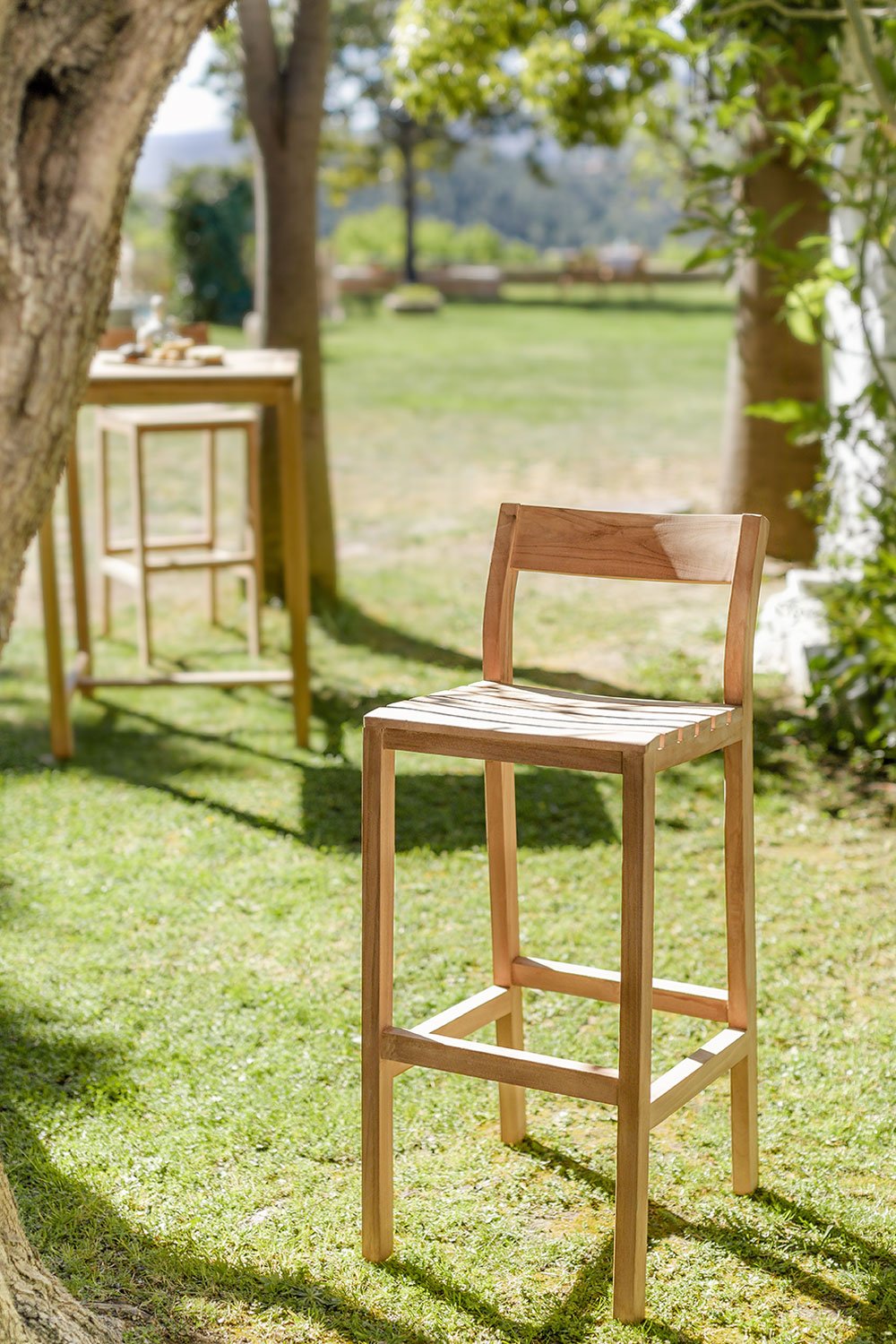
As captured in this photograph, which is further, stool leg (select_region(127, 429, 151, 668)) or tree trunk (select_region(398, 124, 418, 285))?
tree trunk (select_region(398, 124, 418, 285))

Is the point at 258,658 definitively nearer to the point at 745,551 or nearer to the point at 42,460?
the point at 745,551

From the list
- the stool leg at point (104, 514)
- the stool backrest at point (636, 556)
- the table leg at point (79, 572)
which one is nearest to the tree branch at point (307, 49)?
the stool leg at point (104, 514)

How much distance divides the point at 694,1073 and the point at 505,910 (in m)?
0.45

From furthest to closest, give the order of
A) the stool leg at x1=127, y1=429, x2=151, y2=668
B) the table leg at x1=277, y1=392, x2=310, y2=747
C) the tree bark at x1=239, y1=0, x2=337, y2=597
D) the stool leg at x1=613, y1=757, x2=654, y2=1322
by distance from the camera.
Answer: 1. the tree bark at x1=239, y1=0, x2=337, y2=597
2. the stool leg at x1=127, y1=429, x2=151, y2=668
3. the table leg at x1=277, y1=392, x2=310, y2=747
4. the stool leg at x1=613, y1=757, x2=654, y2=1322

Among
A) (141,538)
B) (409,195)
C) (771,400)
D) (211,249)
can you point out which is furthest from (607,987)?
(409,195)

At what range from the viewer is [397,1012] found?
304 centimetres

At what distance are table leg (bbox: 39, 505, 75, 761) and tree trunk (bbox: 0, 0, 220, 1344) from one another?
2.68 metres

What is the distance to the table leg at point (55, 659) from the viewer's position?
4398 mm

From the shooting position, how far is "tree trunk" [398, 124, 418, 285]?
2911 cm

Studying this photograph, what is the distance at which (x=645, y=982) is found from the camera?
6.55 ft

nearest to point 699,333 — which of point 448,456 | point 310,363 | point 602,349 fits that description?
point 602,349

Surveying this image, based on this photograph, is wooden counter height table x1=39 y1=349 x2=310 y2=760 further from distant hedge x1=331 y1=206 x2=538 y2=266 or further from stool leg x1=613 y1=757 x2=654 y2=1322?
distant hedge x1=331 y1=206 x2=538 y2=266

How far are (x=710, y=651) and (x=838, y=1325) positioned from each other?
366cm

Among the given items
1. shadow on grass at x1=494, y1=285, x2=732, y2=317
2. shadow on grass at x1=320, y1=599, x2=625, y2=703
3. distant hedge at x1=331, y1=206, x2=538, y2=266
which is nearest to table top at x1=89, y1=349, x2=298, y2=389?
shadow on grass at x1=320, y1=599, x2=625, y2=703
